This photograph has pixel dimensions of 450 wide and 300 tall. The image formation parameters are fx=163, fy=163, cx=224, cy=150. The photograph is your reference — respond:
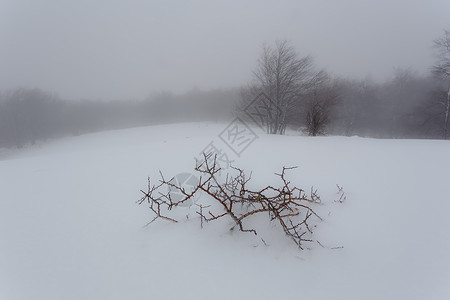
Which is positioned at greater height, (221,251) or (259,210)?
(259,210)

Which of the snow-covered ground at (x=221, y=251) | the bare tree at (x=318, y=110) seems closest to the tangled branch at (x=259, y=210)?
the snow-covered ground at (x=221, y=251)

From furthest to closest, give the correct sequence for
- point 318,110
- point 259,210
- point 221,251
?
point 318,110, point 259,210, point 221,251

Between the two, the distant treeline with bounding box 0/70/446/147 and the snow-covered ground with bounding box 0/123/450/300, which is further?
the distant treeline with bounding box 0/70/446/147

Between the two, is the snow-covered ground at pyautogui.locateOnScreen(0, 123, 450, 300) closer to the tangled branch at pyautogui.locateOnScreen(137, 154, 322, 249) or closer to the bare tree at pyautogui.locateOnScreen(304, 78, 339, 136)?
the tangled branch at pyautogui.locateOnScreen(137, 154, 322, 249)

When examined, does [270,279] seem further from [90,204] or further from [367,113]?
[367,113]

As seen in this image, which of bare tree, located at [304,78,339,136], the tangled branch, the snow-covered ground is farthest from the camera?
bare tree, located at [304,78,339,136]

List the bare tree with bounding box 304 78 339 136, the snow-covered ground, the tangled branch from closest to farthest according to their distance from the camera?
the snow-covered ground < the tangled branch < the bare tree with bounding box 304 78 339 136

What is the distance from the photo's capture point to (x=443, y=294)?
0.94 m

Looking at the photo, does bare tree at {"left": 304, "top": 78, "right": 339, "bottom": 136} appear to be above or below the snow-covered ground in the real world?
above

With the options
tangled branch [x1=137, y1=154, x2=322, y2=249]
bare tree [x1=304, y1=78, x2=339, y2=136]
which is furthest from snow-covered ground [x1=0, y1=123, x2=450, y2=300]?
bare tree [x1=304, y1=78, x2=339, y2=136]

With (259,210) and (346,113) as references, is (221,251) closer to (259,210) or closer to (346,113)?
(259,210)

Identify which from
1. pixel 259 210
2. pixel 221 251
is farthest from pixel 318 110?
pixel 221 251

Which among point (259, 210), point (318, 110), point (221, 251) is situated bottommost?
point (221, 251)

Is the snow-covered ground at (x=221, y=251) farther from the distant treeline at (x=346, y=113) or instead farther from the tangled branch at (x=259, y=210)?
the distant treeline at (x=346, y=113)
